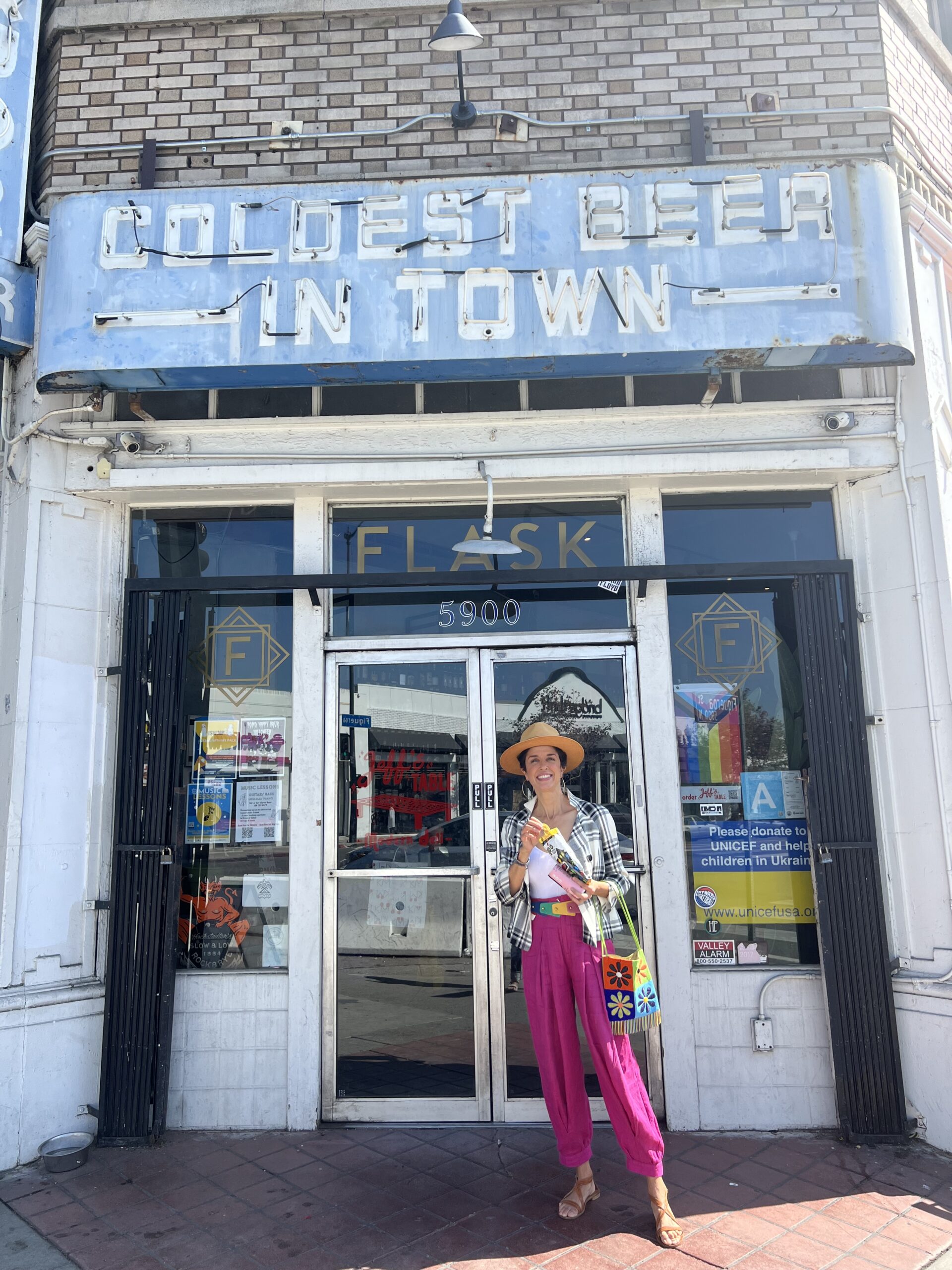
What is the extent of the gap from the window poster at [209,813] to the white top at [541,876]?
2.01m

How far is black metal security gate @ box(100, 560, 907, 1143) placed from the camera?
4551 mm

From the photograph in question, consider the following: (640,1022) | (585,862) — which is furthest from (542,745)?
(640,1022)

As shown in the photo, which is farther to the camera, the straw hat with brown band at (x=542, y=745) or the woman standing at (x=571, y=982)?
the straw hat with brown band at (x=542, y=745)

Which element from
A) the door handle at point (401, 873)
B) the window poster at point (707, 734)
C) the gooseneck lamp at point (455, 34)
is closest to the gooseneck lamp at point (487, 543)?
the gooseneck lamp at point (455, 34)

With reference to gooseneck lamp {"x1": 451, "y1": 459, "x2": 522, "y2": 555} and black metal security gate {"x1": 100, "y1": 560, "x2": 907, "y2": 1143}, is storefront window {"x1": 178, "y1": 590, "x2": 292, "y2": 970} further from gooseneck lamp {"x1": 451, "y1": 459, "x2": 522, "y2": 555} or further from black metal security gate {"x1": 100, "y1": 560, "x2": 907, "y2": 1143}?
gooseneck lamp {"x1": 451, "y1": 459, "x2": 522, "y2": 555}

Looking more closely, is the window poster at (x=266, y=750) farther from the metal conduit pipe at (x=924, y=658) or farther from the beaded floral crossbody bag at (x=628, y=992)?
the metal conduit pipe at (x=924, y=658)

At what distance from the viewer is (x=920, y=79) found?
18.4 feet

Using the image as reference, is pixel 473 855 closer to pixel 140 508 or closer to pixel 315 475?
pixel 315 475

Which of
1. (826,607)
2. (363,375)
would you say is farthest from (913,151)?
(363,375)

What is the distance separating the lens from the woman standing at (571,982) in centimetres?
368

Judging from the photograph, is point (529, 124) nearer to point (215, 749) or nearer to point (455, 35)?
point (455, 35)

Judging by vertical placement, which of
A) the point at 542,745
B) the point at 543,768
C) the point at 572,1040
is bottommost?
the point at 572,1040

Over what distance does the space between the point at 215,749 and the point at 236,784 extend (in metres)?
0.24

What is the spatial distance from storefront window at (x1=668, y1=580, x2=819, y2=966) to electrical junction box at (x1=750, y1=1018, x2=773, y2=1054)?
1.00 ft
